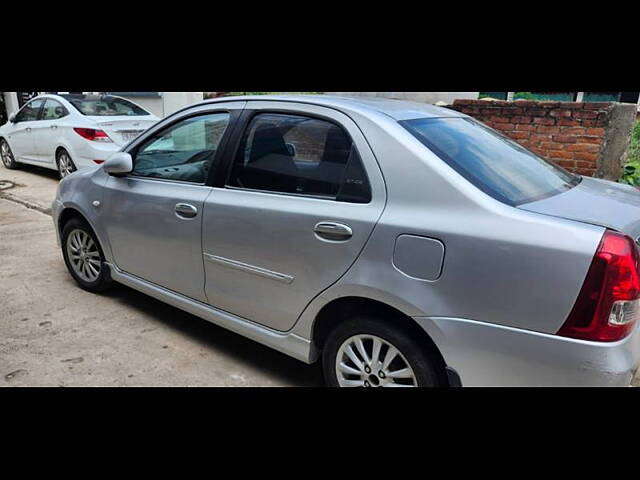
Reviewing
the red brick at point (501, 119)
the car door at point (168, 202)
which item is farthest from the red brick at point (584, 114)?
the car door at point (168, 202)

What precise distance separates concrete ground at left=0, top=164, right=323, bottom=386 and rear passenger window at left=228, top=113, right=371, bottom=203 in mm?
1136

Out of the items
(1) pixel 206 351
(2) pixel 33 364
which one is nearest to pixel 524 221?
(1) pixel 206 351

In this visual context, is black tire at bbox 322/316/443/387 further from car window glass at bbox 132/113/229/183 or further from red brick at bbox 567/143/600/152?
red brick at bbox 567/143/600/152

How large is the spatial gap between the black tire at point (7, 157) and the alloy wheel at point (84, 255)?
6823 millimetres

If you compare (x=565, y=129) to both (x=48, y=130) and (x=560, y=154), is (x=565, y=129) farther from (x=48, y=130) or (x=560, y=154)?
(x=48, y=130)

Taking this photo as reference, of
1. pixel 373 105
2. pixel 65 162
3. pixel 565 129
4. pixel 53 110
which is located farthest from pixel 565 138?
pixel 53 110

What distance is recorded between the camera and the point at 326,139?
2.52 metres

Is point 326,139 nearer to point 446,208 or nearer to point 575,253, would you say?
point 446,208

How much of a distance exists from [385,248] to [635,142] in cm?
676

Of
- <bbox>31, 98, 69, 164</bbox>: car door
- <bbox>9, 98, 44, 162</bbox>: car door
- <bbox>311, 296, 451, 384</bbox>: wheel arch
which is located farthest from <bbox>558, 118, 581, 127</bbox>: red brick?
<bbox>9, 98, 44, 162</bbox>: car door

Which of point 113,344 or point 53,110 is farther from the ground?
point 53,110

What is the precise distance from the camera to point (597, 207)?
2.12 meters

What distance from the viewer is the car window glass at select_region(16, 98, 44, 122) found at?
841 cm

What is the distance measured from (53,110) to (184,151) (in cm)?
580
